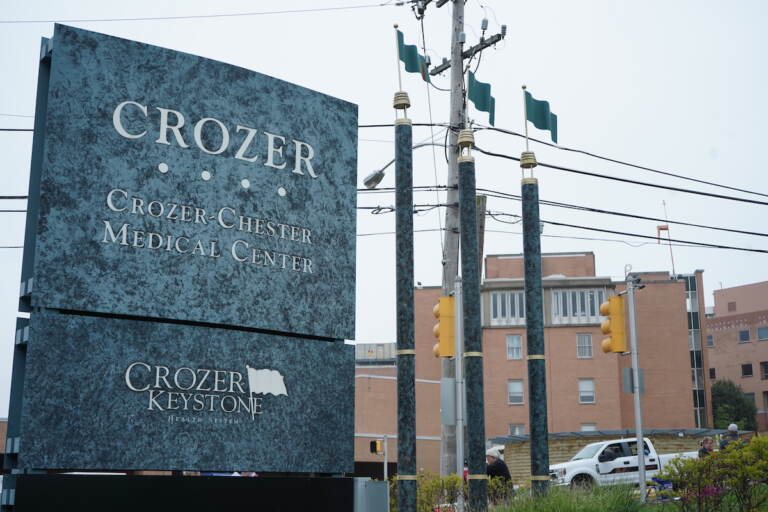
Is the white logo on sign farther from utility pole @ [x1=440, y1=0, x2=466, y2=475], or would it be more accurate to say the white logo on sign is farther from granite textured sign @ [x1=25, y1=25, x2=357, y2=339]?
utility pole @ [x1=440, y1=0, x2=466, y2=475]

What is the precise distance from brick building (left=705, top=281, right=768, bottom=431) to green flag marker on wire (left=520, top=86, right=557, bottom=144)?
243 feet

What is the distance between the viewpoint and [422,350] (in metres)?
64.1

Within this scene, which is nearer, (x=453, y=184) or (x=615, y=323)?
(x=453, y=184)

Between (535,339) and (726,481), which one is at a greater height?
(535,339)

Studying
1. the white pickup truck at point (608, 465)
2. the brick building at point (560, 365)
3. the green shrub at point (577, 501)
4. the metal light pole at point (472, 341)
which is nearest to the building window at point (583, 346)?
the brick building at point (560, 365)

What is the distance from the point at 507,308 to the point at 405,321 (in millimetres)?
52628

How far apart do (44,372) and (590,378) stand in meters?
55.5

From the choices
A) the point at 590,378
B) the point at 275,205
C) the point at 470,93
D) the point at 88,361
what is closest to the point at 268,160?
the point at 275,205

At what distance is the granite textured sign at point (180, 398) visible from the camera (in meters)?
6.96

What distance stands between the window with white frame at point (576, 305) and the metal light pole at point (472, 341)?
51.0 metres

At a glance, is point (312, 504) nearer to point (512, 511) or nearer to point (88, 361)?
point (88, 361)

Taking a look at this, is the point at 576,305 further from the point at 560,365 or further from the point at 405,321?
the point at 405,321

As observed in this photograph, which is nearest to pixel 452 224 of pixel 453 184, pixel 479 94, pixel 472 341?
pixel 453 184

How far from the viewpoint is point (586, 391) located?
59.4 meters
